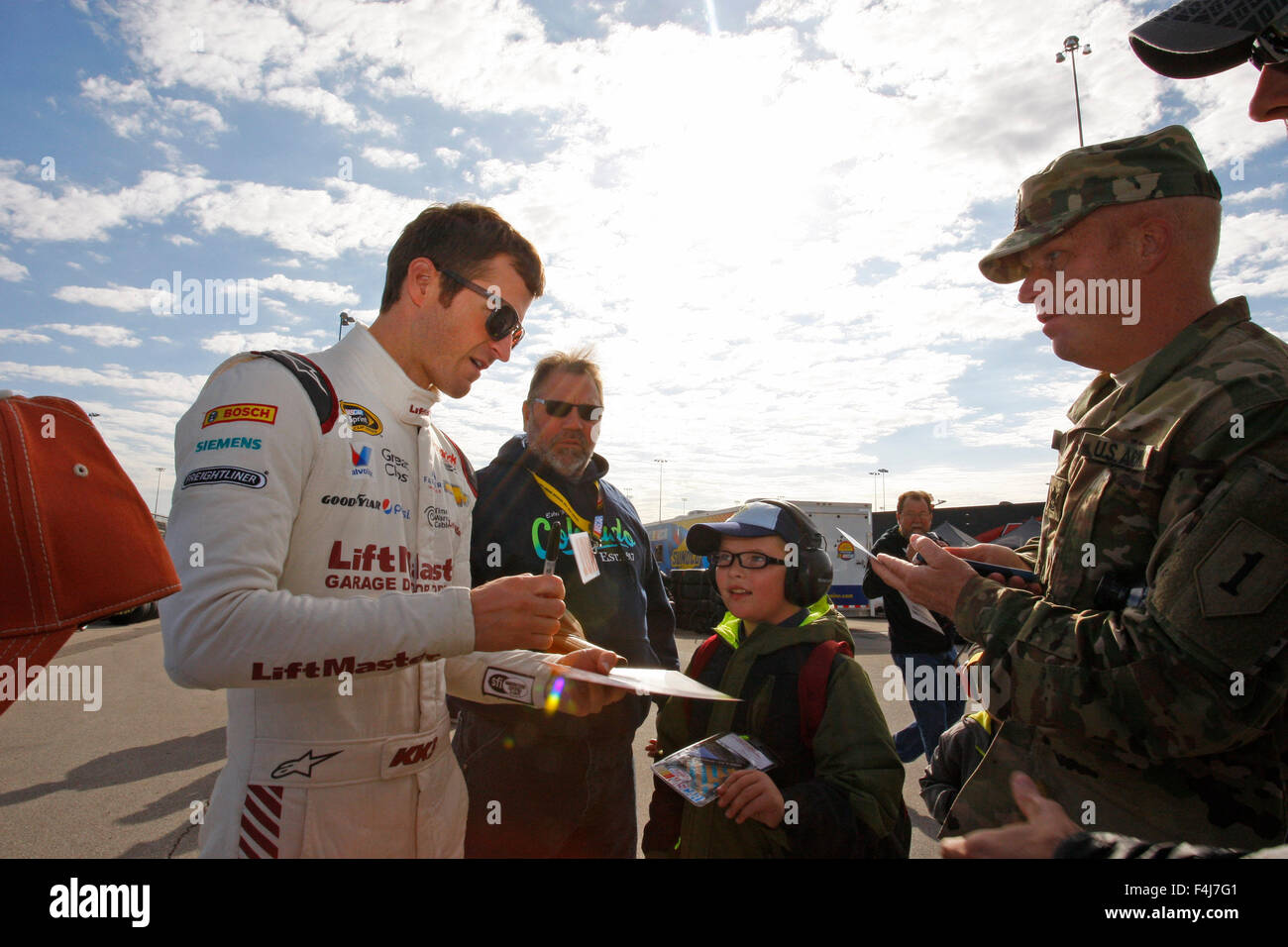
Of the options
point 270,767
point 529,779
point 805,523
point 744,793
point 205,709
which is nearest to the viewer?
point 270,767

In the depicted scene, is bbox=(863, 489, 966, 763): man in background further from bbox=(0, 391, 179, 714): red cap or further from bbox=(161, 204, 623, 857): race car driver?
bbox=(0, 391, 179, 714): red cap

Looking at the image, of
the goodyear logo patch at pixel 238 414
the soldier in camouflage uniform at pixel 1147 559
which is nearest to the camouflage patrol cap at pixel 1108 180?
the soldier in camouflage uniform at pixel 1147 559

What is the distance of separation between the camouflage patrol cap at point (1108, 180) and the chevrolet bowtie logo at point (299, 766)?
2.21m

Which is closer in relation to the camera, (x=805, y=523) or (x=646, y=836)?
(x=646, y=836)

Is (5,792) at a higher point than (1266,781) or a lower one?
lower

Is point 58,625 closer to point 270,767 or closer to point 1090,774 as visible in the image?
point 270,767

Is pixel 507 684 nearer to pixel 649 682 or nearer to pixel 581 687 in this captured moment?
pixel 581 687

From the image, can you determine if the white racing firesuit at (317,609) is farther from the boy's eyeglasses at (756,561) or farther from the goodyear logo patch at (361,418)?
the boy's eyeglasses at (756,561)

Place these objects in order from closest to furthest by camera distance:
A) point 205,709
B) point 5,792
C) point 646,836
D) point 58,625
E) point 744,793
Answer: point 58,625
point 744,793
point 646,836
point 5,792
point 205,709

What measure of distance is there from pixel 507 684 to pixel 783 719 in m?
0.98

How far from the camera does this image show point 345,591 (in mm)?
1572
